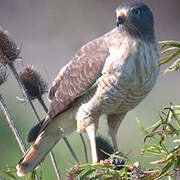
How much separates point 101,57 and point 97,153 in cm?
41

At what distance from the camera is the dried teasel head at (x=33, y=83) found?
59.4 inches

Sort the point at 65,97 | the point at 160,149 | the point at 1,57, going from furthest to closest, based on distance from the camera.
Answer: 1. the point at 65,97
2. the point at 1,57
3. the point at 160,149

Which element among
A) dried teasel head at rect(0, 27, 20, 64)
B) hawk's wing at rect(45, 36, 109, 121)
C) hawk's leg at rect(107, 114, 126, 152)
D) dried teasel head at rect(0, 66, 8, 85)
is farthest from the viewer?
hawk's leg at rect(107, 114, 126, 152)

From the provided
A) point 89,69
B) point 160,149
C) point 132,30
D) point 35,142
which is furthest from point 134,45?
point 160,149

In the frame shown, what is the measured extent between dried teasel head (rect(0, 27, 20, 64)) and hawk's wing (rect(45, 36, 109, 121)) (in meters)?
0.30

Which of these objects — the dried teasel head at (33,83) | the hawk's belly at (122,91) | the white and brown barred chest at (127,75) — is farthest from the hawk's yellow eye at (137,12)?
the dried teasel head at (33,83)

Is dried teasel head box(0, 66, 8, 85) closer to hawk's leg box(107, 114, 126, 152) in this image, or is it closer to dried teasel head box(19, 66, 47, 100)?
dried teasel head box(19, 66, 47, 100)

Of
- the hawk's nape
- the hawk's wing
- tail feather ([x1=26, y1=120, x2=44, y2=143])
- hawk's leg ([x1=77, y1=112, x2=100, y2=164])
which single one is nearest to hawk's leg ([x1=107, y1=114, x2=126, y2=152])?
the hawk's nape

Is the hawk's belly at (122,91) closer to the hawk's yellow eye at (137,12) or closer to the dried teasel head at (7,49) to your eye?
the hawk's yellow eye at (137,12)

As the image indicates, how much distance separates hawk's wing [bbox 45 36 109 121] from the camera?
5.28 feet

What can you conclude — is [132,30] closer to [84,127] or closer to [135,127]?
[84,127]

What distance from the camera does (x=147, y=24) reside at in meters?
1.58

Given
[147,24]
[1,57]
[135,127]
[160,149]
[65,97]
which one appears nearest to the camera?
[160,149]

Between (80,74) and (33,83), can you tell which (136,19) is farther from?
(33,83)
